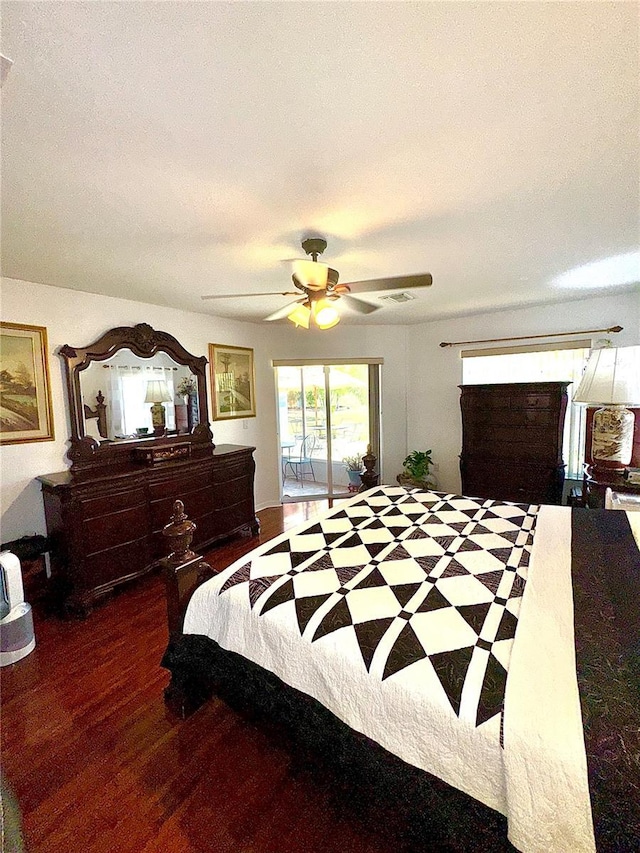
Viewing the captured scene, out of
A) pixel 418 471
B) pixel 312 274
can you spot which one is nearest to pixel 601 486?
pixel 418 471

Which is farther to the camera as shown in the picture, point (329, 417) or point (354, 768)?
point (329, 417)

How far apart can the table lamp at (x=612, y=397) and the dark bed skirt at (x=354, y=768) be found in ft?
9.03

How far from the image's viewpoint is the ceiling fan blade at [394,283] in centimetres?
191

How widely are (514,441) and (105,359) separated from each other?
391 centimetres

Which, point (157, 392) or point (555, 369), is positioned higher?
point (555, 369)

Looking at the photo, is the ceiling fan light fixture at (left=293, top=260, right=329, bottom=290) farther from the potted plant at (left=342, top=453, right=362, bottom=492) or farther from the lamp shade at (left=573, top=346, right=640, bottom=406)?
the potted plant at (left=342, top=453, right=362, bottom=492)

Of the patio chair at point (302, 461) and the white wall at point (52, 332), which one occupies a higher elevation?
the white wall at point (52, 332)

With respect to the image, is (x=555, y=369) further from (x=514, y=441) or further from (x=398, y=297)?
(x=398, y=297)

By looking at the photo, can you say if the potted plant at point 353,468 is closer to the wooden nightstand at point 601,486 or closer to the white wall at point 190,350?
the white wall at point 190,350

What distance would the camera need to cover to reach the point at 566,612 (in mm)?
1252

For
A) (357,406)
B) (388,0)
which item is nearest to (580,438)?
(357,406)

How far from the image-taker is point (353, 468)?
5.21m

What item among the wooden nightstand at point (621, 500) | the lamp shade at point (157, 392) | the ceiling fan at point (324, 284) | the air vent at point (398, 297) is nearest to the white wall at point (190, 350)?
the lamp shade at point (157, 392)

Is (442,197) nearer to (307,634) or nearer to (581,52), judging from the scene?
(581,52)
